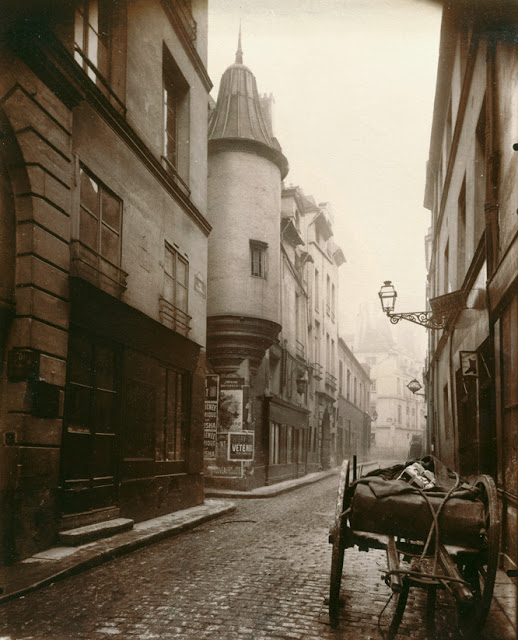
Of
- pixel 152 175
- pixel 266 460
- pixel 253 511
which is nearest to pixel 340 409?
pixel 266 460

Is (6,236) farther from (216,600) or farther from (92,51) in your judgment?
(216,600)

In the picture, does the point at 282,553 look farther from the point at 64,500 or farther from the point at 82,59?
the point at 82,59

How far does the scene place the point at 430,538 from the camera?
180 inches

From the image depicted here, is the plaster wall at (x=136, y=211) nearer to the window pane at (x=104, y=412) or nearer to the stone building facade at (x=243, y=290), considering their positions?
the window pane at (x=104, y=412)

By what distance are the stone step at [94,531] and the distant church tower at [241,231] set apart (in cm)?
937

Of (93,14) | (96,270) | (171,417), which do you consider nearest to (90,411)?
(96,270)

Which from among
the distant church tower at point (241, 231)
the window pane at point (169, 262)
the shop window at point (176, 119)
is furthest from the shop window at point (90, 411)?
the distant church tower at point (241, 231)

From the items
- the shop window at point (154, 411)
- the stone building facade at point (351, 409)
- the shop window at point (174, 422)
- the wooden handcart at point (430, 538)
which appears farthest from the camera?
the stone building facade at point (351, 409)

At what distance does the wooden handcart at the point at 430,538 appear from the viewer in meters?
4.18

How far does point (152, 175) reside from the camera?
1216 centimetres

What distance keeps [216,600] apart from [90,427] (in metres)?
4.21

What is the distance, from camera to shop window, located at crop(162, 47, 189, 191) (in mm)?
13758

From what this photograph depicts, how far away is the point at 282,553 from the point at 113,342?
165 inches

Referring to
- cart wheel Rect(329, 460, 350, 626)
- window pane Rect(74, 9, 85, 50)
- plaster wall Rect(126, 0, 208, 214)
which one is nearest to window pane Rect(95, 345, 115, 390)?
plaster wall Rect(126, 0, 208, 214)
